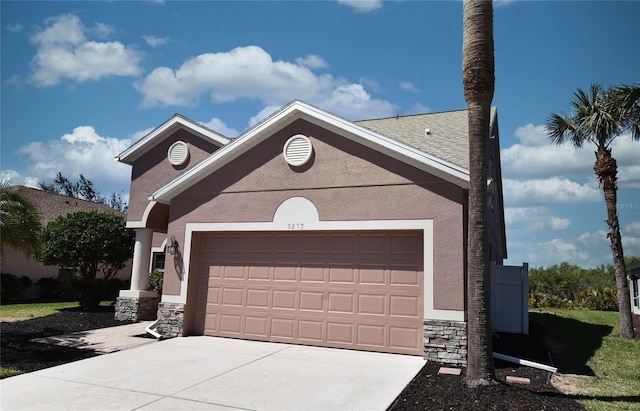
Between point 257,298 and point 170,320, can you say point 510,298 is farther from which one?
point 170,320

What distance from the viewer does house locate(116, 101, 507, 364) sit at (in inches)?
383

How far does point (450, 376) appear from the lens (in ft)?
27.0

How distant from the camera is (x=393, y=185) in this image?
10367 mm

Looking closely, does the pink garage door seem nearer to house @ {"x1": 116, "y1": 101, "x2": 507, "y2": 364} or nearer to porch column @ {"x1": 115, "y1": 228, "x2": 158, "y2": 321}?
house @ {"x1": 116, "y1": 101, "x2": 507, "y2": 364}

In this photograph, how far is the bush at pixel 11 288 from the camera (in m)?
20.8

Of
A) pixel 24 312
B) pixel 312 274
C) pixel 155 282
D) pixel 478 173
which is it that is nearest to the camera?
pixel 478 173

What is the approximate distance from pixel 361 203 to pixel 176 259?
18.0 ft

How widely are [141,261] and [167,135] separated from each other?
4676mm

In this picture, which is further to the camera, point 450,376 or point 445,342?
point 445,342

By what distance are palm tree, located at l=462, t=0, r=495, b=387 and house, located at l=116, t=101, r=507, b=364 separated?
148 centimetres

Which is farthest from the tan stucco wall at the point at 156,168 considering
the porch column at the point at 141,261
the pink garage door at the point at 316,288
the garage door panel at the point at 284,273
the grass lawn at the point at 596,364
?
the grass lawn at the point at 596,364

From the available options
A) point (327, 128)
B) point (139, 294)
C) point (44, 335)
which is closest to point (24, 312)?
point (139, 294)

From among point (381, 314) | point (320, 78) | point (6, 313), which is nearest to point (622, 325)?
point (381, 314)

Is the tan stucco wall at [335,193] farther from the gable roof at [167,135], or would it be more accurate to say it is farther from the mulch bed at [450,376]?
the gable roof at [167,135]
